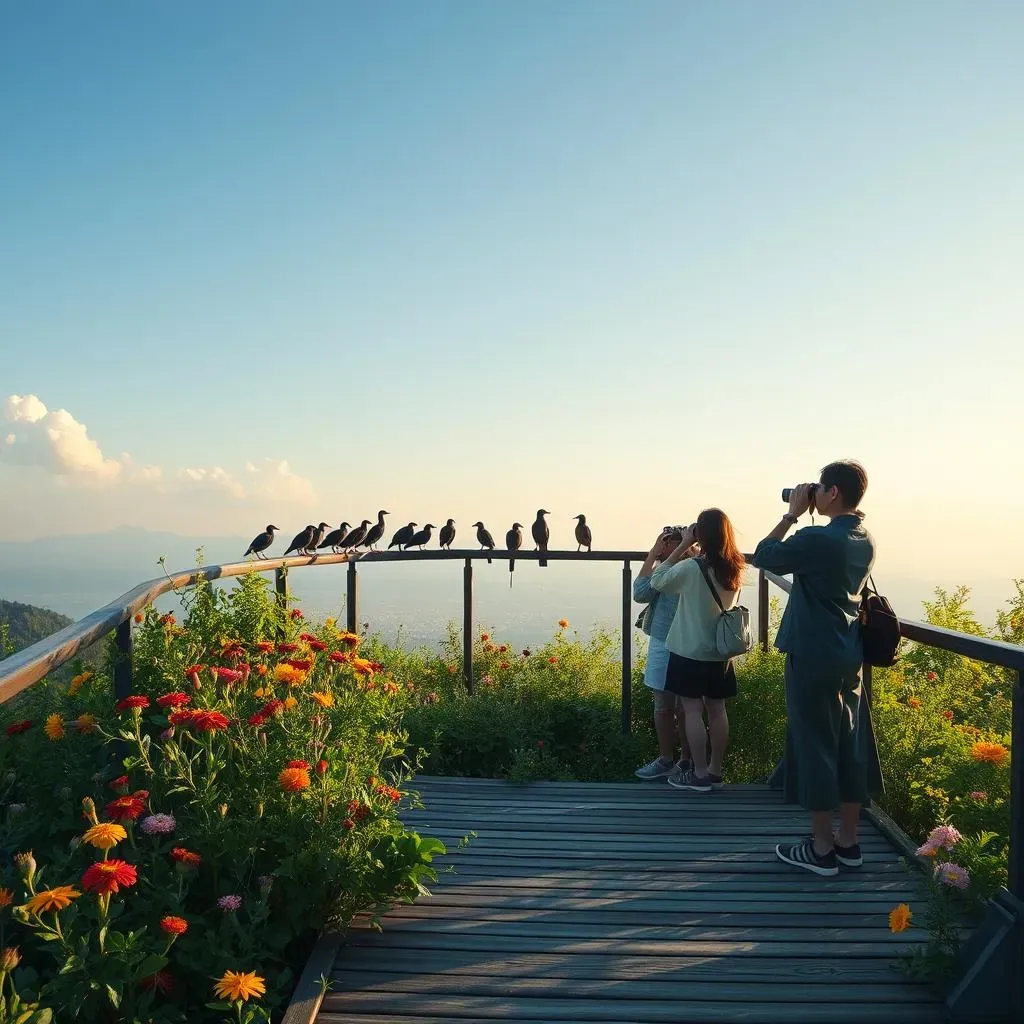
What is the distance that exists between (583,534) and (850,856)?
Result: 14.6ft

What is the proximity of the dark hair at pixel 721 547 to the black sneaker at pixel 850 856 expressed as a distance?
1449mm

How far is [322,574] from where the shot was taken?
622 centimetres

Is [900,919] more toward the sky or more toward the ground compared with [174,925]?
more toward the ground

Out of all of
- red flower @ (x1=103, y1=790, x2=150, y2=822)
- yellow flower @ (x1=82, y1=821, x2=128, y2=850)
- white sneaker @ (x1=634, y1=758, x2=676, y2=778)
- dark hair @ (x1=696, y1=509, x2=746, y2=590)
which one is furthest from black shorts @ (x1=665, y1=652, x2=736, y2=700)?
yellow flower @ (x1=82, y1=821, x2=128, y2=850)

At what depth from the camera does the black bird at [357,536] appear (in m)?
8.24

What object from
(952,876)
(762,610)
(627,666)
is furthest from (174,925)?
(762,610)

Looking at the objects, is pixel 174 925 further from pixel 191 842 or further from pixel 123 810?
pixel 191 842

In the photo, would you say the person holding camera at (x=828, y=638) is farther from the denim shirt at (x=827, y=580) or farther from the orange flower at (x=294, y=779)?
the orange flower at (x=294, y=779)

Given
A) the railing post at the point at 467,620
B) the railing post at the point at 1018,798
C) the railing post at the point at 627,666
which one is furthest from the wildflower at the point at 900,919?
the railing post at the point at 467,620

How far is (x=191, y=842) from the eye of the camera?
2.81 metres

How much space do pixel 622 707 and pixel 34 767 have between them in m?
3.98

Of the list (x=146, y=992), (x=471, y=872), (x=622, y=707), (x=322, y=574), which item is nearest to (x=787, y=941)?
(x=471, y=872)

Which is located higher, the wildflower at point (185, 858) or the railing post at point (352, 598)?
the railing post at point (352, 598)

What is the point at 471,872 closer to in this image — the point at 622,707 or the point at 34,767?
the point at 34,767
